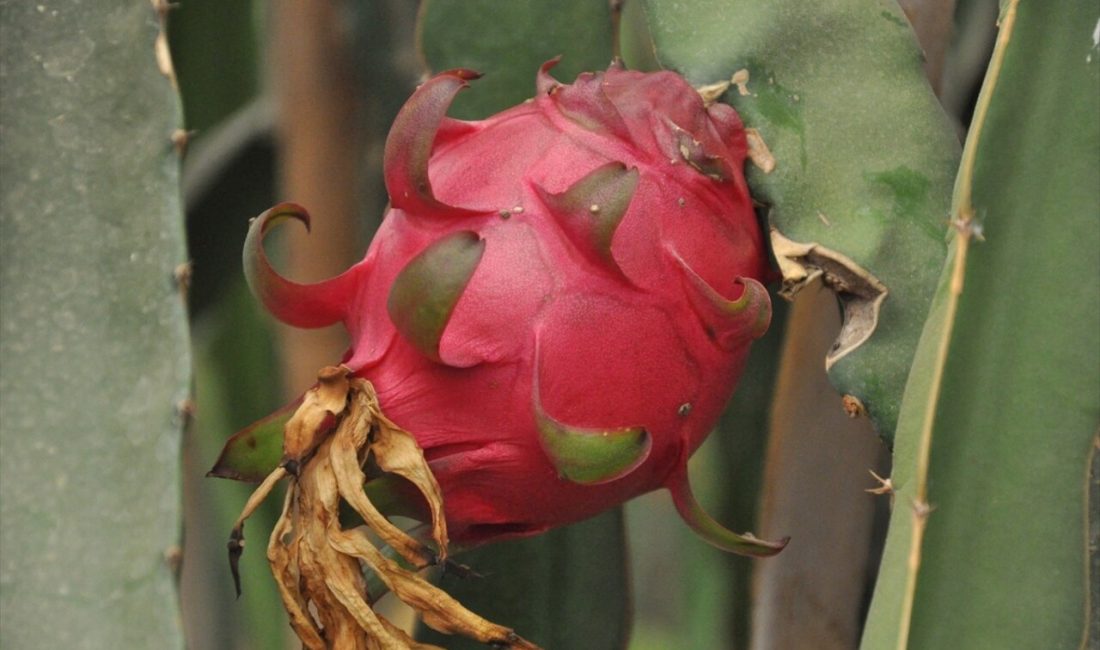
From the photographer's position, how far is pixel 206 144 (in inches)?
34.6

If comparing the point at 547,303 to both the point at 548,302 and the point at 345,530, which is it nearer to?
the point at 548,302

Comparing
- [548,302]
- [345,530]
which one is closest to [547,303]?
[548,302]

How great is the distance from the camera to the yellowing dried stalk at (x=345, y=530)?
0.46m

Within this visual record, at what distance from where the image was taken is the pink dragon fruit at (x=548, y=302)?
0.45 m

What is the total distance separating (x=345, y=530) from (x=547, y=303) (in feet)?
0.37

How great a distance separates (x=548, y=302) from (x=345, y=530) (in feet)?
0.37

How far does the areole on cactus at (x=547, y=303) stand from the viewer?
454mm

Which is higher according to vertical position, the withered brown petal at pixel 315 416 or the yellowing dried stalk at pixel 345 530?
the withered brown petal at pixel 315 416

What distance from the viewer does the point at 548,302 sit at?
46 centimetres

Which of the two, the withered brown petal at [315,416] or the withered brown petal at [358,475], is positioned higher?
the withered brown petal at [315,416]

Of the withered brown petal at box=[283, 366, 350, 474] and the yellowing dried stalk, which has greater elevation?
the withered brown petal at box=[283, 366, 350, 474]

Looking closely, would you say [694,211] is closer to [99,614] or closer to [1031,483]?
[1031,483]

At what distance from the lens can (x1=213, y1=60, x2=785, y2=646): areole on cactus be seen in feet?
1.49

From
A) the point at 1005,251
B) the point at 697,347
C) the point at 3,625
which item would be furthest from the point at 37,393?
the point at 1005,251
